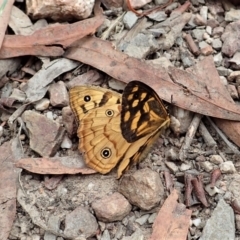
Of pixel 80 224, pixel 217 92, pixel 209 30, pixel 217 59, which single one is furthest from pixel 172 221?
pixel 209 30

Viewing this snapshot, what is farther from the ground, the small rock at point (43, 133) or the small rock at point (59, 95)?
the small rock at point (59, 95)

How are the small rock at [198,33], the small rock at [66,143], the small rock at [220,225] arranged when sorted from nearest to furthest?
the small rock at [220,225] < the small rock at [66,143] < the small rock at [198,33]

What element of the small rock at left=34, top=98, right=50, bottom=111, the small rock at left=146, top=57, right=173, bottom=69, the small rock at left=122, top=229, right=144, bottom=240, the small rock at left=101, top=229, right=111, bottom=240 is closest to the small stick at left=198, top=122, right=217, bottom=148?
the small rock at left=146, top=57, right=173, bottom=69

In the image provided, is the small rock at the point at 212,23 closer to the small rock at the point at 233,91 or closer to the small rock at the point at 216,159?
the small rock at the point at 233,91

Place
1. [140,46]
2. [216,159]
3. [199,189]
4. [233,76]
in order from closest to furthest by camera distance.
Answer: [199,189], [216,159], [233,76], [140,46]

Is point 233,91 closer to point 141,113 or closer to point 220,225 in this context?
point 141,113

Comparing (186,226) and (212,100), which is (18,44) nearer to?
(212,100)

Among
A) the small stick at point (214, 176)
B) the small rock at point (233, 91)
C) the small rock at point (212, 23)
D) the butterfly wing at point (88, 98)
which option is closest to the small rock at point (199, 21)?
the small rock at point (212, 23)
